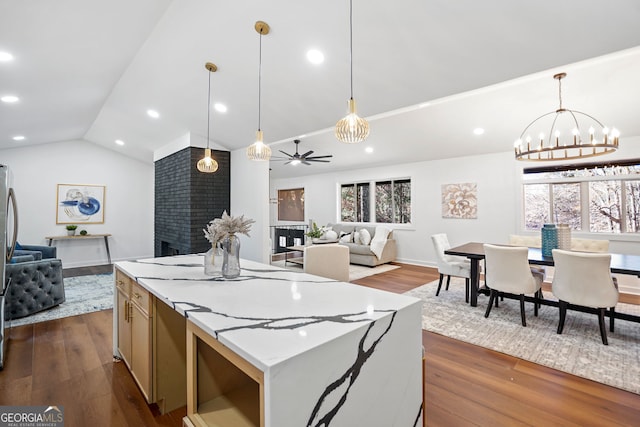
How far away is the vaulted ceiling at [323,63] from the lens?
229 centimetres

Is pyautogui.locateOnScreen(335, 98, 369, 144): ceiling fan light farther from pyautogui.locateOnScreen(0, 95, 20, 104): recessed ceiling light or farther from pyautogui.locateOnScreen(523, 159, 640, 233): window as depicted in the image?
pyautogui.locateOnScreen(523, 159, 640, 233): window

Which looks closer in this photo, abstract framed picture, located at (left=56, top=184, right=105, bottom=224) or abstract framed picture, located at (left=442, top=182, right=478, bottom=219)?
abstract framed picture, located at (left=442, top=182, right=478, bottom=219)

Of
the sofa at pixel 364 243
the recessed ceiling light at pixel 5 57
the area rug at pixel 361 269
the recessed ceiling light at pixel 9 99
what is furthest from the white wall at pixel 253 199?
the recessed ceiling light at pixel 5 57

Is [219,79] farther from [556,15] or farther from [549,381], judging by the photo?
[549,381]

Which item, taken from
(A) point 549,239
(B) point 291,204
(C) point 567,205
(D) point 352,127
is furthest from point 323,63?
(B) point 291,204

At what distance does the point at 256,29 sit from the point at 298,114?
1448mm

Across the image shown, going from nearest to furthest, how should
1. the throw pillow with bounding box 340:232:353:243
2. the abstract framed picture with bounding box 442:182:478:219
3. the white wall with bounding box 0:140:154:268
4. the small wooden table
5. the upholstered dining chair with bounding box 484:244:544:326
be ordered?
the upholstered dining chair with bounding box 484:244:544:326
the abstract framed picture with bounding box 442:182:478:219
the white wall with bounding box 0:140:154:268
the small wooden table
the throw pillow with bounding box 340:232:353:243

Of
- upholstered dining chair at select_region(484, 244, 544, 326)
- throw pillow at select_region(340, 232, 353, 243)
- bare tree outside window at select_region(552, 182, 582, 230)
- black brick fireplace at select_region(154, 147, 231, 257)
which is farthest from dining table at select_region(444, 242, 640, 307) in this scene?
black brick fireplace at select_region(154, 147, 231, 257)

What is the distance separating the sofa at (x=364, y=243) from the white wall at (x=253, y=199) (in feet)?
5.69

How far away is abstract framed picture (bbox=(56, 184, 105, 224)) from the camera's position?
6855 millimetres

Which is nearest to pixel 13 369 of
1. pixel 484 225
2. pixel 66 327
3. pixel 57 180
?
pixel 66 327

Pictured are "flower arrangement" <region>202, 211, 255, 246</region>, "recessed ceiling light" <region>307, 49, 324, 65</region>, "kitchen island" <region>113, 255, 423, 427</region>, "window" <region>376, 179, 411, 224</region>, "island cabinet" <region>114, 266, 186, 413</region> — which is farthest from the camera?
"window" <region>376, 179, 411, 224</region>

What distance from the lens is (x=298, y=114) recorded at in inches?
167

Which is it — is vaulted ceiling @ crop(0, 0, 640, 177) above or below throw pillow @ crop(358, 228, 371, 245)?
above
